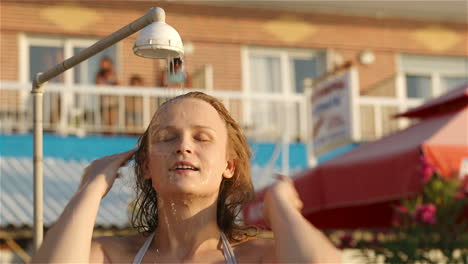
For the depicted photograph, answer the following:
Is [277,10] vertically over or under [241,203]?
over

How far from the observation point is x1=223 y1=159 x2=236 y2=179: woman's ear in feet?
11.5

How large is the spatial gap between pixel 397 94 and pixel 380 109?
44cm

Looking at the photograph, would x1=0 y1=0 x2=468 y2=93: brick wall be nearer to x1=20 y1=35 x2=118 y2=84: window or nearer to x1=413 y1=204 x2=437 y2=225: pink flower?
x1=20 y1=35 x2=118 y2=84: window

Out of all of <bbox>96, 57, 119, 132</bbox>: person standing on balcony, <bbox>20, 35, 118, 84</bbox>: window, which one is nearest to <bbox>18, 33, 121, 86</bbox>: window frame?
<bbox>20, 35, 118, 84</bbox>: window

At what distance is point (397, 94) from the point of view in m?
18.8

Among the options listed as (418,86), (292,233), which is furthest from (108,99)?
(292,233)

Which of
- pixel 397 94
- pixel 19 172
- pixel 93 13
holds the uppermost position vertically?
pixel 93 13

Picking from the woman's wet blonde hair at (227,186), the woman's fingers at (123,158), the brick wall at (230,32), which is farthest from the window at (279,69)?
the woman's fingers at (123,158)

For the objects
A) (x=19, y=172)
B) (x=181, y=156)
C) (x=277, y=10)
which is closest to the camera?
(x=181, y=156)

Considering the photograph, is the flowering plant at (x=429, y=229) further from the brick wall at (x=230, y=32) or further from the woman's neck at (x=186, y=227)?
the brick wall at (x=230, y=32)

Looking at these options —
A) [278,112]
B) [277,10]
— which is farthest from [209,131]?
[277,10]

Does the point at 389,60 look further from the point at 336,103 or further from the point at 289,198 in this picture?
the point at 289,198

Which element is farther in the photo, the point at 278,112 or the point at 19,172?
the point at 278,112

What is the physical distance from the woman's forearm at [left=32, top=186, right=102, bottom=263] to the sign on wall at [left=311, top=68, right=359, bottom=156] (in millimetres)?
11443
